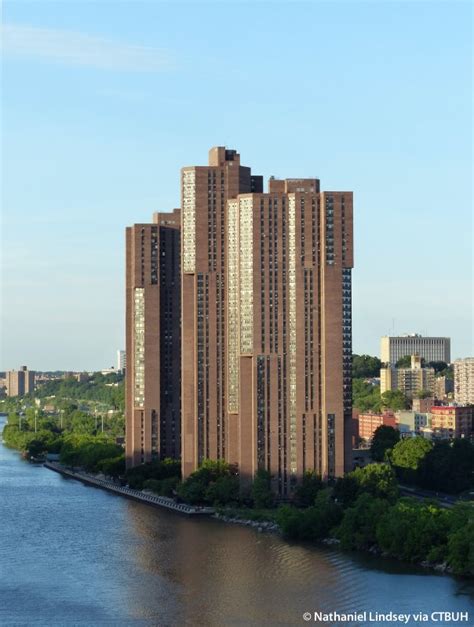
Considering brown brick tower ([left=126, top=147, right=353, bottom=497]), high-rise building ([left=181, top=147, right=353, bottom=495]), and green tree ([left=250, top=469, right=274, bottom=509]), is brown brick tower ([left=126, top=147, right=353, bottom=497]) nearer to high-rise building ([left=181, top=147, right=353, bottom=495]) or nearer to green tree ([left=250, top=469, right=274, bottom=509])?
high-rise building ([left=181, top=147, right=353, bottom=495])

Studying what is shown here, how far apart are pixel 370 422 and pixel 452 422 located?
1083cm

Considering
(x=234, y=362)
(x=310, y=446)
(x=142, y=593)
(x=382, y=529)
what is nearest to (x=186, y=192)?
(x=234, y=362)

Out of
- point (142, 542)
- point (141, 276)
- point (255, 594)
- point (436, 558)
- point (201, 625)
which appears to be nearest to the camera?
point (201, 625)

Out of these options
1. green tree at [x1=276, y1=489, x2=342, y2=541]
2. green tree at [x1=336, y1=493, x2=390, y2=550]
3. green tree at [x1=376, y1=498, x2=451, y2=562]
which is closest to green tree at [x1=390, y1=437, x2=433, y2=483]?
green tree at [x1=276, y1=489, x2=342, y2=541]

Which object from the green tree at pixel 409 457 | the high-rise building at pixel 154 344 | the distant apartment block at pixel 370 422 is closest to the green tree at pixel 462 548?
the green tree at pixel 409 457

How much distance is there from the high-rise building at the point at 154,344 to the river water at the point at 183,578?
23.0m

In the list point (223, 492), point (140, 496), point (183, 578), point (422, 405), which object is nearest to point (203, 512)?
point (223, 492)

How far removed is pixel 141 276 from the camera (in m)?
107

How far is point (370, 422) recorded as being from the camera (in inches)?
5782

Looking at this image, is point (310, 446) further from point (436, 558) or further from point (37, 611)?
point (37, 611)

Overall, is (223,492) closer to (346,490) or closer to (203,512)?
(203,512)

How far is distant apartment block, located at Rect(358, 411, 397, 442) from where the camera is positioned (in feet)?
470

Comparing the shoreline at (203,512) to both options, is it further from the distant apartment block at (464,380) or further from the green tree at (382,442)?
the distant apartment block at (464,380)

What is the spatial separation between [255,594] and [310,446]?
29576mm
